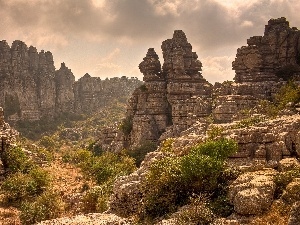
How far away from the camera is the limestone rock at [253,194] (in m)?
19.0

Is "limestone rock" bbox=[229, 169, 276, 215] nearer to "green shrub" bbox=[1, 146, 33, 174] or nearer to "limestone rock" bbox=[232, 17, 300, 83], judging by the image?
"green shrub" bbox=[1, 146, 33, 174]

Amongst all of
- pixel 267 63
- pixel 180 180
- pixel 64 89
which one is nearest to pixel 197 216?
pixel 180 180

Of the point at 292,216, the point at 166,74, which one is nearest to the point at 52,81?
the point at 166,74

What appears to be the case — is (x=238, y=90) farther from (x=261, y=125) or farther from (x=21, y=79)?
(x=21, y=79)

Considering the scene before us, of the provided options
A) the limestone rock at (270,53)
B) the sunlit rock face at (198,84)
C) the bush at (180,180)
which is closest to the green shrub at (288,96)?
the sunlit rock face at (198,84)

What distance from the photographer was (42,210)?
33.7m

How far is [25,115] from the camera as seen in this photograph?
471ft

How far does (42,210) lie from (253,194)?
23318 millimetres

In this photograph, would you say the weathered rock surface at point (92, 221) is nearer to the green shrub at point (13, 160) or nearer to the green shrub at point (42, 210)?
the green shrub at point (42, 210)

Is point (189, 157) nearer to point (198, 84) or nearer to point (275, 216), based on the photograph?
→ point (275, 216)

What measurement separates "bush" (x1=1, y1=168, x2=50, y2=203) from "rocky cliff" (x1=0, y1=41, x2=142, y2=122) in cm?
10326

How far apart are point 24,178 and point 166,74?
144 feet

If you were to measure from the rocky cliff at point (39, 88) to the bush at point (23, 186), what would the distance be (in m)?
103

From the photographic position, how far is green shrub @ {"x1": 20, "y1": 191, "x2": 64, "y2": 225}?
1304 inches
